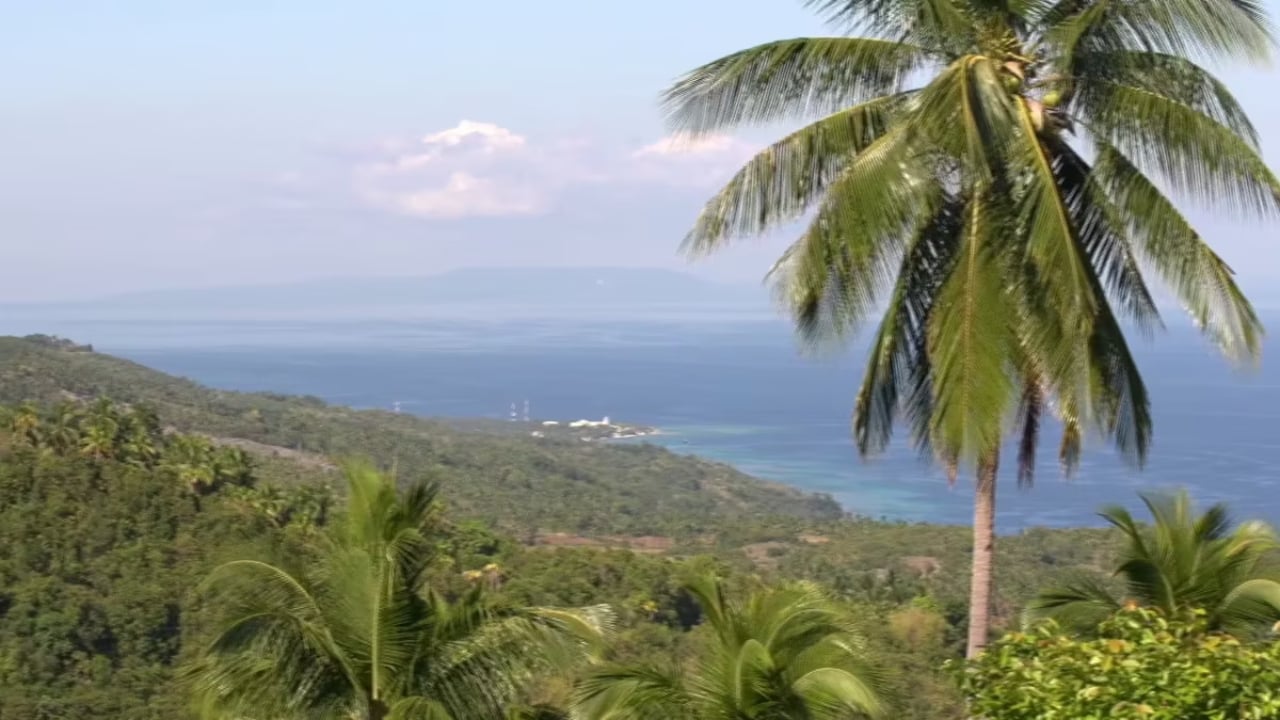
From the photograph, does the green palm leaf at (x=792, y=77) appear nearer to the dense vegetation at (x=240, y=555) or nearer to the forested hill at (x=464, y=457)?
the dense vegetation at (x=240, y=555)

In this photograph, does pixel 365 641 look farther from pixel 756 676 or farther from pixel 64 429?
pixel 64 429

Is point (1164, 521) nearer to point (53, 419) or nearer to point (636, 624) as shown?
point (636, 624)

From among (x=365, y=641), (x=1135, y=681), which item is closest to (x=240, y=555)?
(x=365, y=641)

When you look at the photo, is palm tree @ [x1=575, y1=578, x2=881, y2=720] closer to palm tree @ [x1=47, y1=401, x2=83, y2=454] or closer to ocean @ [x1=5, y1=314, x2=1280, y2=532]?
ocean @ [x1=5, y1=314, x2=1280, y2=532]

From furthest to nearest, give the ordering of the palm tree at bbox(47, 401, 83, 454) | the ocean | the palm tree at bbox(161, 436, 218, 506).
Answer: the ocean < the palm tree at bbox(47, 401, 83, 454) < the palm tree at bbox(161, 436, 218, 506)

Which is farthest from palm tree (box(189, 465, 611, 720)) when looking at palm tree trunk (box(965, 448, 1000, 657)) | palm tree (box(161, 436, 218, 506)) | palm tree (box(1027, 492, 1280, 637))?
palm tree (box(161, 436, 218, 506))

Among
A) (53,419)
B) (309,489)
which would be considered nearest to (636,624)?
(309,489)

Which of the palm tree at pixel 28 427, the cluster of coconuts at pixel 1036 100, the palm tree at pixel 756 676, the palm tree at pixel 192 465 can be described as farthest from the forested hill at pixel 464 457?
the cluster of coconuts at pixel 1036 100
